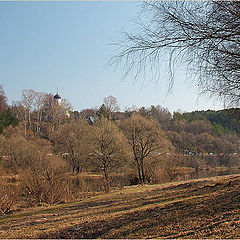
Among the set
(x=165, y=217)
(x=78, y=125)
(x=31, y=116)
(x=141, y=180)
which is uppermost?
(x=31, y=116)

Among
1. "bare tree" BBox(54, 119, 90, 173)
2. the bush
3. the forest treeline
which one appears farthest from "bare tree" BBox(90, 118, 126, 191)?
"bare tree" BBox(54, 119, 90, 173)

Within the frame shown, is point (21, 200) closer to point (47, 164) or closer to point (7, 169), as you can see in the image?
point (47, 164)

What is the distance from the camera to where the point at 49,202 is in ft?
44.1

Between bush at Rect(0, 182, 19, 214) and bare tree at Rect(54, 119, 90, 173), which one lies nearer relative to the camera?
bush at Rect(0, 182, 19, 214)

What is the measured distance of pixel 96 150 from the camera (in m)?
22.2

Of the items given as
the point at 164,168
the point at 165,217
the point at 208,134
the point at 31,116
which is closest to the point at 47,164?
the point at 164,168

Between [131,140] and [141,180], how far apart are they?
3.99 metres

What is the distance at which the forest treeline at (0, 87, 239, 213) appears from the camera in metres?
14.4

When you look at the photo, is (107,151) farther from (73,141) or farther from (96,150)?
(73,141)

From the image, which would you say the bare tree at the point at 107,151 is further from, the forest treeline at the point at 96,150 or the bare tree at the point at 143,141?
the bare tree at the point at 143,141

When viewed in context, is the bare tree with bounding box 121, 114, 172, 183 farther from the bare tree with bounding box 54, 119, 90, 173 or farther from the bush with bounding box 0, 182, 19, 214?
the bush with bounding box 0, 182, 19, 214

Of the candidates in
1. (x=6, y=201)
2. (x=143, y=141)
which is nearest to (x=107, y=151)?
(x=143, y=141)

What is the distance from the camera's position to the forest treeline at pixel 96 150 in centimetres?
1442

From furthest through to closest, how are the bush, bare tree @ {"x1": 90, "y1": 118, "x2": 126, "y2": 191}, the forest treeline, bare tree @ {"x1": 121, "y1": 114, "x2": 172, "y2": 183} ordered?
bare tree @ {"x1": 121, "y1": 114, "x2": 172, "y2": 183} → bare tree @ {"x1": 90, "y1": 118, "x2": 126, "y2": 191} → the forest treeline → the bush
